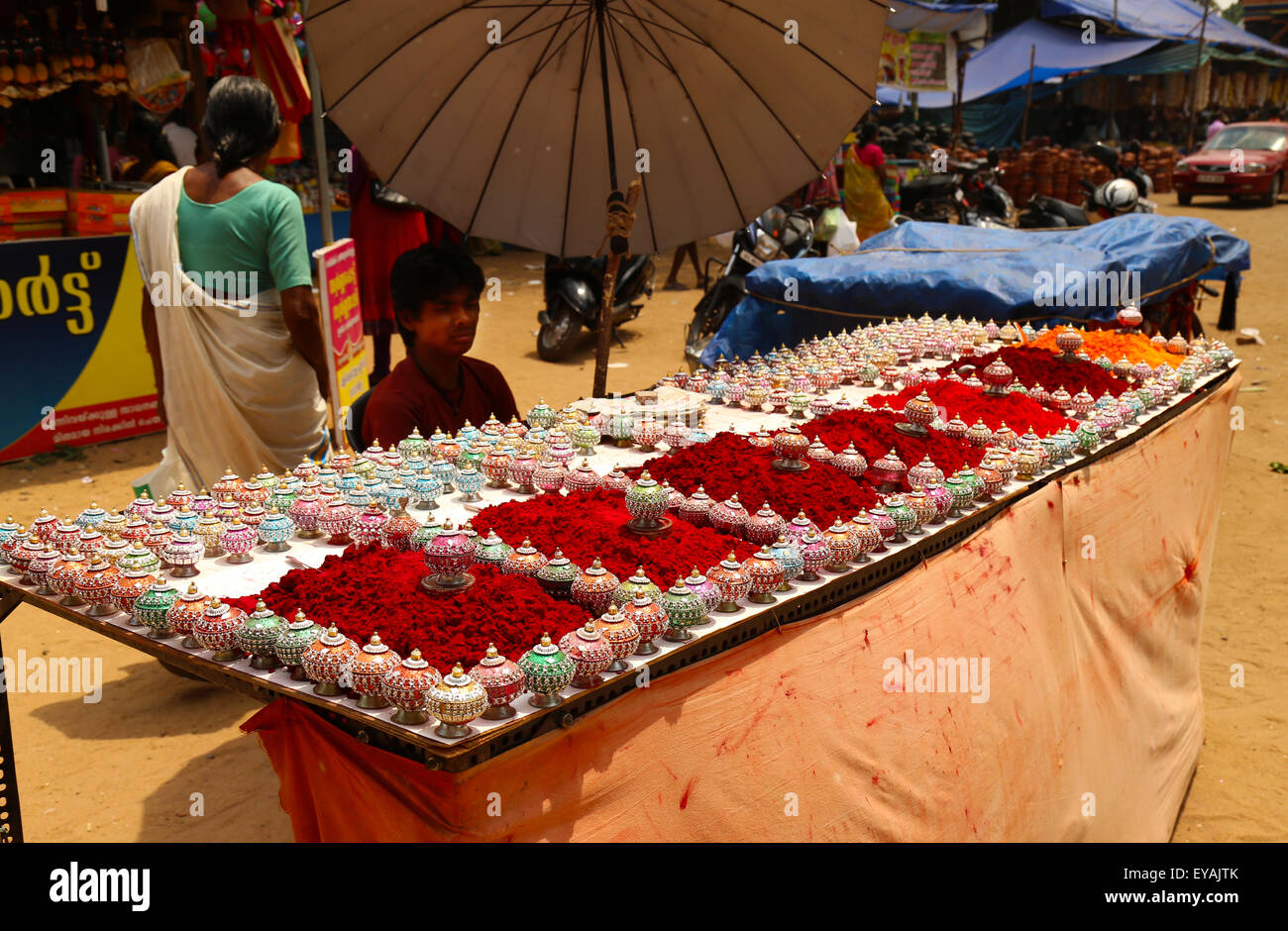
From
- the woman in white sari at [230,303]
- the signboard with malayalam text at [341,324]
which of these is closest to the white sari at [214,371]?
the woman in white sari at [230,303]

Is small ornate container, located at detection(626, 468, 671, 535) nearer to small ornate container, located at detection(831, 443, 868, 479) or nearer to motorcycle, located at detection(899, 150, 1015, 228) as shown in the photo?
small ornate container, located at detection(831, 443, 868, 479)

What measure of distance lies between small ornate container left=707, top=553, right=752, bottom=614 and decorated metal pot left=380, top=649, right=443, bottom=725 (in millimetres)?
625

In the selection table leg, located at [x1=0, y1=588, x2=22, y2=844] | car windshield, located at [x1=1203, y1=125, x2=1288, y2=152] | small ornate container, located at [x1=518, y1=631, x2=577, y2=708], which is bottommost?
table leg, located at [x1=0, y1=588, x2=22, y2=844]

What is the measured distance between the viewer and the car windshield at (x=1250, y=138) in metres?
19.5

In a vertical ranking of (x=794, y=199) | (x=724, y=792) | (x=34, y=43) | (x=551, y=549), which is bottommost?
(x=724, y=792)

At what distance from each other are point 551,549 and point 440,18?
193cm

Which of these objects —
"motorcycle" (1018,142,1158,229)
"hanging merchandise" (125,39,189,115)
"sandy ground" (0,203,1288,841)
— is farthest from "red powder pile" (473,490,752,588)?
"motorcycle" (1018,142,1158,229)

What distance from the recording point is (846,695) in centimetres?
225

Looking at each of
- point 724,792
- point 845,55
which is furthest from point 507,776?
point 845,55

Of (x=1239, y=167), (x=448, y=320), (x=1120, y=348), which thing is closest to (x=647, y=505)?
(x=448, y=320)

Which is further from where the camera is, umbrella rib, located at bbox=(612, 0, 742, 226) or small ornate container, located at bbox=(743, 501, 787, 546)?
umbrella rib, located at bbox=(612, 0, 742, 226)

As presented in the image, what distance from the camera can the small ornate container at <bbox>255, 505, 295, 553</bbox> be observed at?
2.21 m

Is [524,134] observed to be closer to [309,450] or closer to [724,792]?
[309,450]

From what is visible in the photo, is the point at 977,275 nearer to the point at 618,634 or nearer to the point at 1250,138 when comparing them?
the point at 618,634
